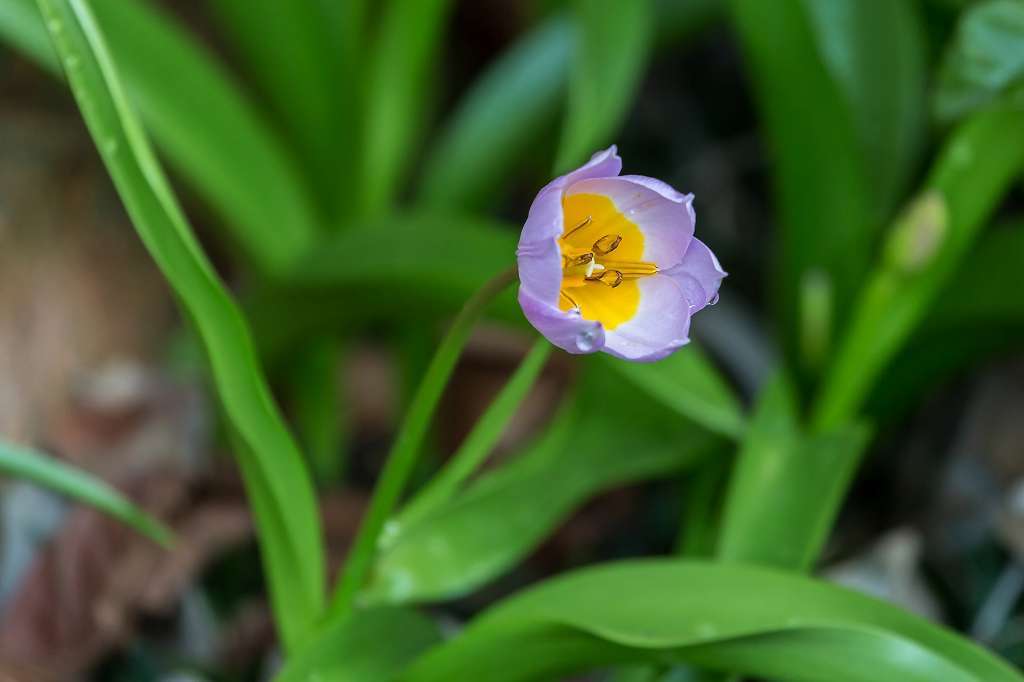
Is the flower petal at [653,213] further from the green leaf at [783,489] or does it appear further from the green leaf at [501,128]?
the green leaf at [501,128]

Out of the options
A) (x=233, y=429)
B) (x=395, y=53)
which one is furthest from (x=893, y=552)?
(x=395, y=53)

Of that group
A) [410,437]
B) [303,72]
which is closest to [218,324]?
[410,437]

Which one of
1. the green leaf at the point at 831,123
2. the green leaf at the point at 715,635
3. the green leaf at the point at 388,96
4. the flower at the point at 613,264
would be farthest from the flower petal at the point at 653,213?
the green leaf at the point at 388,96

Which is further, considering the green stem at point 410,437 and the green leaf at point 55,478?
the green leaf at point 55,478

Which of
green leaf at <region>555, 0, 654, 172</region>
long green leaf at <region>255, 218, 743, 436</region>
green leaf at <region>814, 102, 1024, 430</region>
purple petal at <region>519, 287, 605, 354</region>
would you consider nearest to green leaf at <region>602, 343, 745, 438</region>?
long green leaf at <region>255, 218, 743, 436</region>

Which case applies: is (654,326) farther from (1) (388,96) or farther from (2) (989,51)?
(1) (388,96)

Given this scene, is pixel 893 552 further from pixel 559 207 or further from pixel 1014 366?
pixel 559 207

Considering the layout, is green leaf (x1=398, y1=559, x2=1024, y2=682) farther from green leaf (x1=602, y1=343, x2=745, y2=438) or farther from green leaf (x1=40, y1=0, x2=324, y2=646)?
green leaf (x1=602, y1=343, x2=745, y2=438)
